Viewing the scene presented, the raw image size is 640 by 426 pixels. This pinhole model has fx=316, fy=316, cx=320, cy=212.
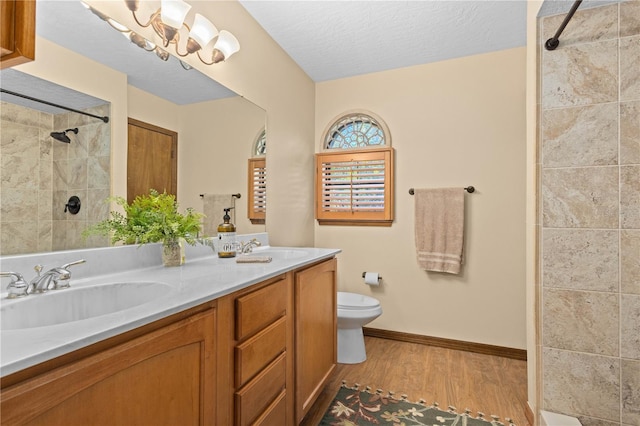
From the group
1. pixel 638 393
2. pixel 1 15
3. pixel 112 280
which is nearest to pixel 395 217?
pixel 638 393

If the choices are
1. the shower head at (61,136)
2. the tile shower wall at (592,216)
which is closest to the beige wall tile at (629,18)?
the tile shower wall at (592,216)

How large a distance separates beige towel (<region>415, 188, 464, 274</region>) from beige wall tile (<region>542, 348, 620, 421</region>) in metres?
1.00

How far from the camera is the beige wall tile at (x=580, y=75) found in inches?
58.4

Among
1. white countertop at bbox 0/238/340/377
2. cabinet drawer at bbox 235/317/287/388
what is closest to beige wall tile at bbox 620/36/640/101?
white countertop at bbox 0/238/340/377

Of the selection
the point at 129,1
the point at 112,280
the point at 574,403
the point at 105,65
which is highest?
the point at 129,1

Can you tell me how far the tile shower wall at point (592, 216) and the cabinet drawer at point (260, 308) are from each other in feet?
4.28

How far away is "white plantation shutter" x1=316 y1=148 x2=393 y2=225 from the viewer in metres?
2.79

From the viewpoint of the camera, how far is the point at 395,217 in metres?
2.79

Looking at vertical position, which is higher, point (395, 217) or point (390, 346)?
point (395, 217)

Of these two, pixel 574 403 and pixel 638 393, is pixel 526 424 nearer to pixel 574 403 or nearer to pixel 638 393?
pixel 574 403

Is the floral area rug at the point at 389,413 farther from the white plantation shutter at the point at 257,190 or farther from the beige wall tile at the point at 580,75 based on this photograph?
the beige wall tile at the point at 580,75

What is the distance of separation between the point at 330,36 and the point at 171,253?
190 centimetres

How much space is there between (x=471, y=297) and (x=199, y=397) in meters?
2.28

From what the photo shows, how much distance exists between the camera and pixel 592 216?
1.50 meters
